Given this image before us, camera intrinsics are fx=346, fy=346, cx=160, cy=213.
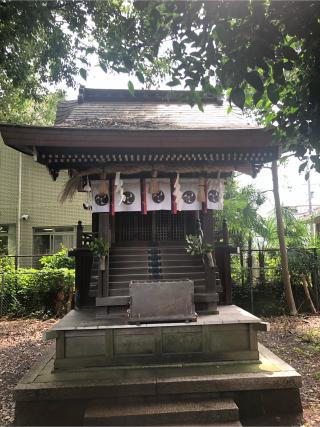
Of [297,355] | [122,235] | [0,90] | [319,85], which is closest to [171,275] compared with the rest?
[122,235]

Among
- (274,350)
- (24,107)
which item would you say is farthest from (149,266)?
(24,107)

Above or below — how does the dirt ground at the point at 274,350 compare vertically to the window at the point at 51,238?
below

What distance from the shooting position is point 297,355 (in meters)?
7.65

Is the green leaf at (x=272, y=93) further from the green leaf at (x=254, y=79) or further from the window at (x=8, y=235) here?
the window at (x=8, y=235)

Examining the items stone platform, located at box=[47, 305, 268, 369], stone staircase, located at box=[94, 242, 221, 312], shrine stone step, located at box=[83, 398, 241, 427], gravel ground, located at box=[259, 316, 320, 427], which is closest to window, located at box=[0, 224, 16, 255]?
stone staircase, located at box=[94, 242, 221, 312]

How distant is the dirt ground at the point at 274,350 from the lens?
5.63m

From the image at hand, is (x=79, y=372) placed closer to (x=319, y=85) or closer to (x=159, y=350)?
(x=159, y=350)

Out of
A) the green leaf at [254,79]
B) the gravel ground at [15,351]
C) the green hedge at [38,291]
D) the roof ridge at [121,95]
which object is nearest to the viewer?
the green leaf at [254,79]

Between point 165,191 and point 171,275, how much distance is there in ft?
6.00

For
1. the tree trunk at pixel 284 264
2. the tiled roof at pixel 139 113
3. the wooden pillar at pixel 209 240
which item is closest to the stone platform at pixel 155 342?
the wooden pillar at pixel 209 240

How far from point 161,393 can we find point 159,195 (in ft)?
12.9

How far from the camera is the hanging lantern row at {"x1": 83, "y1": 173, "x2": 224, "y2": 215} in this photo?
24.3ft

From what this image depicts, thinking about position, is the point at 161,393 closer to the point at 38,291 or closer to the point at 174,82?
the point at 174,82

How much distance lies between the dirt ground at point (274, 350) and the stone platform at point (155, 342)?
1.05 metres
